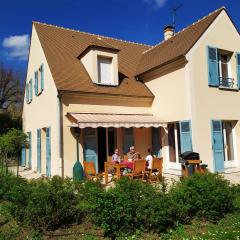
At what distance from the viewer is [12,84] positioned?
62969 millimetres

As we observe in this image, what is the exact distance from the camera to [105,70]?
21188mm

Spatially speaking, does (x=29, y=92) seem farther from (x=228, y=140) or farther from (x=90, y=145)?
(x=228, y=140)

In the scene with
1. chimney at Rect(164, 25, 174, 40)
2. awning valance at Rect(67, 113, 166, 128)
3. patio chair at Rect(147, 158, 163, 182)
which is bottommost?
patio chair at Rect(147, 158, 163, 182)

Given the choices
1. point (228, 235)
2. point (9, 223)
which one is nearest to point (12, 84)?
point (9, 223)

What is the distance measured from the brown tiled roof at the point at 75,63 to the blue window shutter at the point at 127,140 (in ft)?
8.72

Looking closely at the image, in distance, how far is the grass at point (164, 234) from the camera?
7.46 meters

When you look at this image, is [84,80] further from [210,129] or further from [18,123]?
[18,123]

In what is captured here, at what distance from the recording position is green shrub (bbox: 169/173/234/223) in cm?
876

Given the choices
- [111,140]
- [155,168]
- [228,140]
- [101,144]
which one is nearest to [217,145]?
[228,140]

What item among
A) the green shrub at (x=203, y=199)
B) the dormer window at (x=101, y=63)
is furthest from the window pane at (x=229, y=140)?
the green shrub at (x=203, y=199)

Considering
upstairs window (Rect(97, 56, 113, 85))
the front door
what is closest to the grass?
the front door

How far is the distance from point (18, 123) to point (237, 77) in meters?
30.7

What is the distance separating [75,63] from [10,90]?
1782 inches

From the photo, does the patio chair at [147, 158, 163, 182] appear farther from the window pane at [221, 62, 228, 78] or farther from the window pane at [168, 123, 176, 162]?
the window pane at [221, 62, 228, 78]
